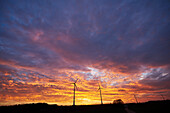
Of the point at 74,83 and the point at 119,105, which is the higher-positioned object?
the point at 74,83

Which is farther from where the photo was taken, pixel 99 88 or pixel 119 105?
pixel 99 88

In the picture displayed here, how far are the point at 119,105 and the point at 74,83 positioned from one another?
5549 cm

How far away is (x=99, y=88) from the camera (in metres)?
157

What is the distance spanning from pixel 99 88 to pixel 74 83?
56.1 metres

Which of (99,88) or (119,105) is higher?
(99,88)

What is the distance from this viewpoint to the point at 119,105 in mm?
110312

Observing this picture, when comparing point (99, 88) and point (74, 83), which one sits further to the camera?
point (99, 88)

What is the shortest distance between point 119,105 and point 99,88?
49.2m
